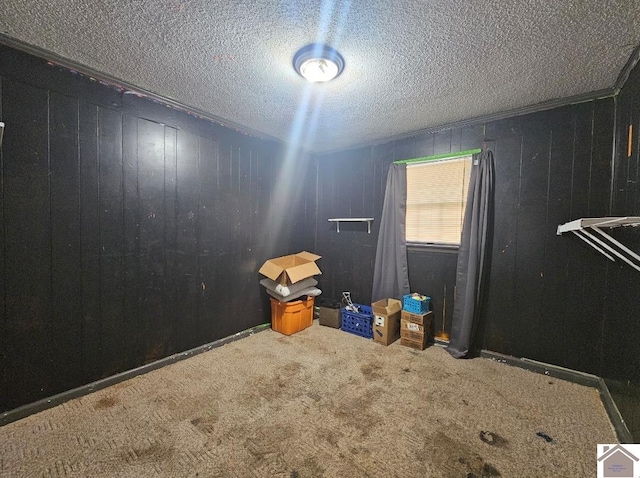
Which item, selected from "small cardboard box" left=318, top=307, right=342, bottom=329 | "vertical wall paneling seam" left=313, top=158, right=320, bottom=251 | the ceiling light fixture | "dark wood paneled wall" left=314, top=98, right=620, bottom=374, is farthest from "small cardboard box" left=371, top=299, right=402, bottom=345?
the ceiling light fixture

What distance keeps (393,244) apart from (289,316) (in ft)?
4.69

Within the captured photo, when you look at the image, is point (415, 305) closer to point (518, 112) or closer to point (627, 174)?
point (627, 174)

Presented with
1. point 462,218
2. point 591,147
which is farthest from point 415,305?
point 591,147

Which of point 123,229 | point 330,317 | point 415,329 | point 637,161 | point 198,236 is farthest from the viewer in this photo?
point 330,317

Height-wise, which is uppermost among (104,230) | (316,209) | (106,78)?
(106,78)

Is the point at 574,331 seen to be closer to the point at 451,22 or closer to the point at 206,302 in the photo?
the point at 451,22

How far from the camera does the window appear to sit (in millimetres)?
2754

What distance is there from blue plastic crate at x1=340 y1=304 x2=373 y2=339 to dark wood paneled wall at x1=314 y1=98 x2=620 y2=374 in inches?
27.2

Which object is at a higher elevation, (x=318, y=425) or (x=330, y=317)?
(x=330, y=317)

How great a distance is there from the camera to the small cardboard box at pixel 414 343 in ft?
8.91

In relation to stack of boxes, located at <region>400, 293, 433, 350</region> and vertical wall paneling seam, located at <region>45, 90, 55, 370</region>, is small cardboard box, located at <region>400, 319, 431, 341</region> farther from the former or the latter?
vertical wall paneling seam, located at <region>45, 90, 55, 370</region>

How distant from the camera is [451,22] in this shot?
1410mm

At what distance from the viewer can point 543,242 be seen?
7.66 feet

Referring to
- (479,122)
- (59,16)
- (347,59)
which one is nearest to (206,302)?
(59,16)
